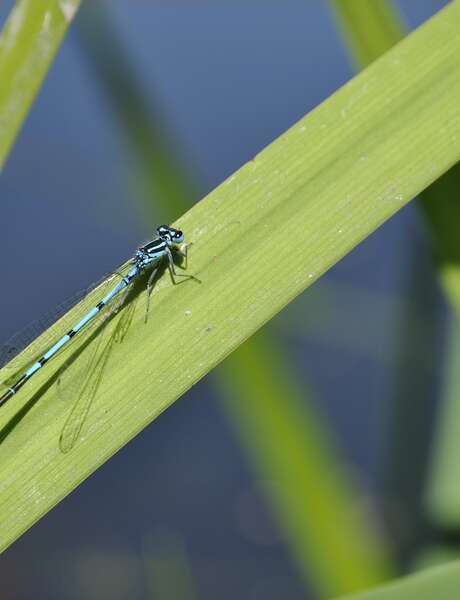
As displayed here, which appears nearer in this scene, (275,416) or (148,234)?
(275,416)

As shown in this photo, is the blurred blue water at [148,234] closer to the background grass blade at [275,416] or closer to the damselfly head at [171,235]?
the background grass blade at [275,416]

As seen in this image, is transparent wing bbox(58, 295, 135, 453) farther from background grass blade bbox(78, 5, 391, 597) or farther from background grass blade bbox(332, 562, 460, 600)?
background grass blade bbox(332, 562, 460, 600)

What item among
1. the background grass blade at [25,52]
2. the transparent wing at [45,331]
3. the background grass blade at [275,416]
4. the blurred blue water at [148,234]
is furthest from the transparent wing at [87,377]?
the blurred blue water at [148,234]

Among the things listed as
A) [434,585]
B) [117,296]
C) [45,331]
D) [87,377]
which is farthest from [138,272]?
[434,585]

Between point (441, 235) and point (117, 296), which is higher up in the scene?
point (117, 296)

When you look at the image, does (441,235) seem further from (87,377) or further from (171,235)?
(87,377)

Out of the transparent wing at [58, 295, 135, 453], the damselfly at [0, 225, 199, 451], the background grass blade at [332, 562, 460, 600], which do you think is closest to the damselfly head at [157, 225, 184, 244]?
the damselfly at [0, 225, 199, 451]

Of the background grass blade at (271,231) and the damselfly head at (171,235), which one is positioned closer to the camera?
the background grass blade at (271,231)
